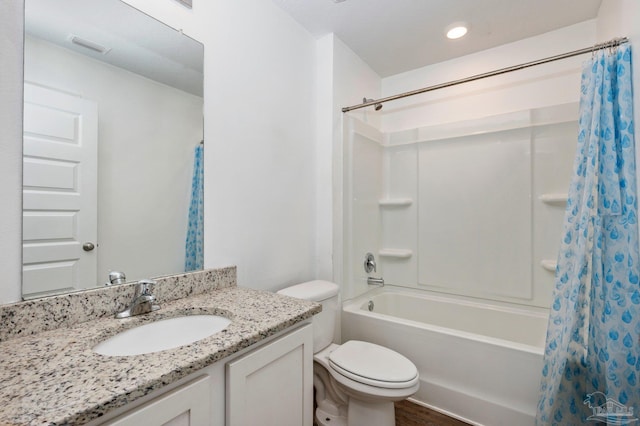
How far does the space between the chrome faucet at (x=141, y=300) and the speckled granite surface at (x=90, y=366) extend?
0.03m

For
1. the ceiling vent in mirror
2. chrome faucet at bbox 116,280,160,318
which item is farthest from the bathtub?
the ceiling vent in mirror

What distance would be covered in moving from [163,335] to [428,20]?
7.70ft

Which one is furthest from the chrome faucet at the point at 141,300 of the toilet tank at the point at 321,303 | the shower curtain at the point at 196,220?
the toilet tank at the point at 321,303

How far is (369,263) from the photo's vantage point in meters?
2.44

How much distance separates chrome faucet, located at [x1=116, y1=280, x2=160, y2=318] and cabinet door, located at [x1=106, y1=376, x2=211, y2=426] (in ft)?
1.45

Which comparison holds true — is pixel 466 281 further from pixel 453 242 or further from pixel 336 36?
pixel 336 36

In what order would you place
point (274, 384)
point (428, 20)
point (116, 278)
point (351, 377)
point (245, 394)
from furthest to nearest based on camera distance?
point (428, 20)
point (351, 377)
point (116, 278)
point (274, 384)
point (245, 394)

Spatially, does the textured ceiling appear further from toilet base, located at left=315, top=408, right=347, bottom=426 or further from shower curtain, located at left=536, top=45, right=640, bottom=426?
toilet base, located at left=315, top=408, right=347, bottom=426

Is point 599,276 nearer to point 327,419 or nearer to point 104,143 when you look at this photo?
point 327,419

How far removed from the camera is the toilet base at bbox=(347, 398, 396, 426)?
1.40 meters

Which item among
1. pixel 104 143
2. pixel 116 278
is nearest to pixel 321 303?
pixel 116 278

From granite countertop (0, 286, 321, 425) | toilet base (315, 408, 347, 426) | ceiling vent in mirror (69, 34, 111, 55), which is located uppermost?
Result: ceiling vent in mirror (69, 34, 111, 55)

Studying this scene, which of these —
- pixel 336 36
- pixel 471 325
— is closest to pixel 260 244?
pixel 336 36

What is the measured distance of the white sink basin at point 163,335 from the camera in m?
0.89
